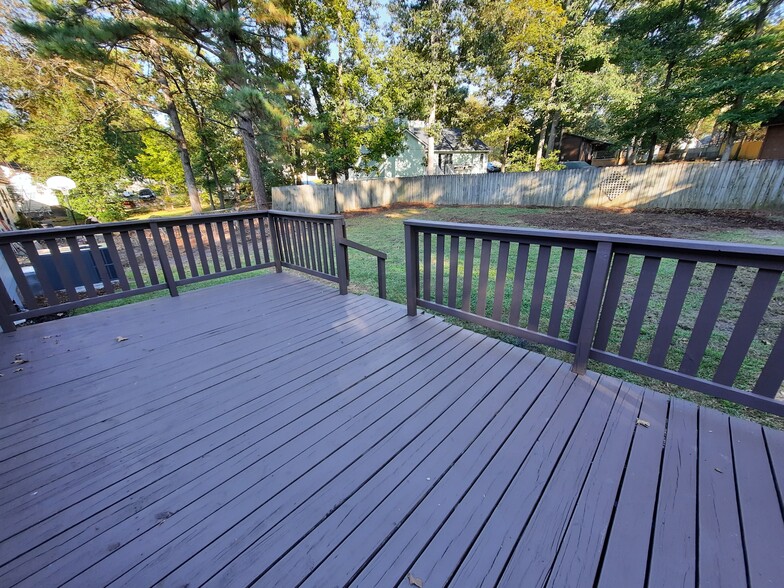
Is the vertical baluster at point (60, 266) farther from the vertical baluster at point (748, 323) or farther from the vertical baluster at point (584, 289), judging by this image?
the vertical baluster at point (748, 323)

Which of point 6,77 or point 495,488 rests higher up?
point 6,77

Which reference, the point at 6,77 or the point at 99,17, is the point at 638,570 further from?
the point at 6,77

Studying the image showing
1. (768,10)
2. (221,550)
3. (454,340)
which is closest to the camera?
(221,550)

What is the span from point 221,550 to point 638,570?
4.72 feet

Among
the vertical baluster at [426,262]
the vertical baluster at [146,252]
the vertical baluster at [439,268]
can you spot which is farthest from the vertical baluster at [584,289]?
the vertical baluster at [146,252]

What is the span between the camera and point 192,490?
4.53 ft

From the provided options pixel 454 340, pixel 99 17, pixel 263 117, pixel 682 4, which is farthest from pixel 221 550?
pixel 682 4

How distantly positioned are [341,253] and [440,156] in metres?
19.9

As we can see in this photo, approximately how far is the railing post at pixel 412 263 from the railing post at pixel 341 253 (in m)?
0.93

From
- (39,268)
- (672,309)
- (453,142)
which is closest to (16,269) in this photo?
A: (39,268)

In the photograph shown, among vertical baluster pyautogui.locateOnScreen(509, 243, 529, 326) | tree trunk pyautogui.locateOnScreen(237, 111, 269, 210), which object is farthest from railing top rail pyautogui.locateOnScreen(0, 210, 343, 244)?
tree trunk pyautogui.locateOnScreen(237, 111, 269, 210)

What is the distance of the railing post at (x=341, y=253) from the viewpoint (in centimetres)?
337

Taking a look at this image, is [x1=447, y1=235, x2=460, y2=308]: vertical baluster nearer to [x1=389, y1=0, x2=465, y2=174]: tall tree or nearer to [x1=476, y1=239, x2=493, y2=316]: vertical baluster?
[x1=476, y1=239, x2=493, y2=316]: vertical baluster

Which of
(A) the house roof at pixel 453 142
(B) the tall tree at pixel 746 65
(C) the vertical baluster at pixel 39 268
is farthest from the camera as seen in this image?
(A) the house roof at pixel 453 142
